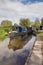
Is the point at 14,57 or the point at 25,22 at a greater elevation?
the point at 25,22

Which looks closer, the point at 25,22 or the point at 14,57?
the point at 14,57

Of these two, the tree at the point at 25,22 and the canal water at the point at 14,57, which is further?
the tree at the point at 25,22

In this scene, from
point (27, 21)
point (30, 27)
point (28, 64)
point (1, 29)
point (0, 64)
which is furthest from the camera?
point (30, 27)

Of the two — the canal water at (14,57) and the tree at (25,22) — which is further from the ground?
the tree at (25,22)

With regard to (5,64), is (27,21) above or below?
above

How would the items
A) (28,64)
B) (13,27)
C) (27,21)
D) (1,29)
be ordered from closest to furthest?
(28,64) < (1,29) < (13,27) < (27,21)

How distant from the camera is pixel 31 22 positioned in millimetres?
16750

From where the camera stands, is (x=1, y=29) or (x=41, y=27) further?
(x=41, y=27)

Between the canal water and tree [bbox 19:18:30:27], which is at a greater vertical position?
tree [bbox 19:18:30:27]

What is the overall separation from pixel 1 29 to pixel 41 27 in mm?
5756

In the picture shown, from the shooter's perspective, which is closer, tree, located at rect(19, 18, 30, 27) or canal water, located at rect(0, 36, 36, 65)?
canal water, located at rect(0, 36, 36, 65)

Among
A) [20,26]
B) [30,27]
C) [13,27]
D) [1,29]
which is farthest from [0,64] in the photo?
[30,27]

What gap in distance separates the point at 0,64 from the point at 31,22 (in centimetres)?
1349

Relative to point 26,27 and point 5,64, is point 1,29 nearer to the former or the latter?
point 26,27
